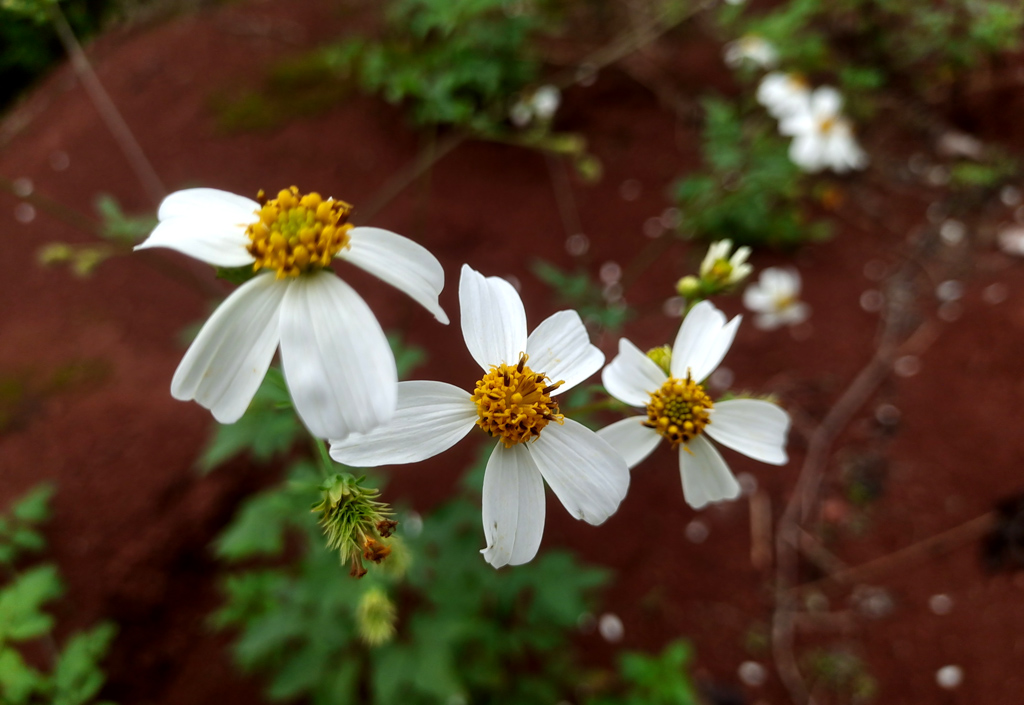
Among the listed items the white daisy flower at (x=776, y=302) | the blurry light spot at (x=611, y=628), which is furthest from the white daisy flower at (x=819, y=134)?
the blurry light spot at (x=611, y=628)

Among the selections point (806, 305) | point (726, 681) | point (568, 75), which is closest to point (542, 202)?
point (568, 75)

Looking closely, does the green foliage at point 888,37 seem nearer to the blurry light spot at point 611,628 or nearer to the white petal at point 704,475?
the white petal at point 704,475

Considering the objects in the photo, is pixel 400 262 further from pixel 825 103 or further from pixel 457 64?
pixel 825 103

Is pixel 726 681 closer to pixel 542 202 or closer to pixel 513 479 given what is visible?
pixel 513 479

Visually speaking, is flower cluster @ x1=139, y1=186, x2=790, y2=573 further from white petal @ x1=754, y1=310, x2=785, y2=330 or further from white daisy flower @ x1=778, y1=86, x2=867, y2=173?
white daisy flower @ x1=778, y1=86, x2=867, y2=173

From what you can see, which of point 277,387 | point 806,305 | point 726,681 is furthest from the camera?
point 806,305

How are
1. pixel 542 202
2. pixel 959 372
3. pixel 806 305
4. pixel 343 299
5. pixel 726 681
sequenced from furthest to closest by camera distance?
1. pixel 542 202
2. pixel 806 305
3. pixel 959 372
4. pixel 726 681
5. pixel 343 299

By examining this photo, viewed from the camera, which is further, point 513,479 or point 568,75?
point 568,75
